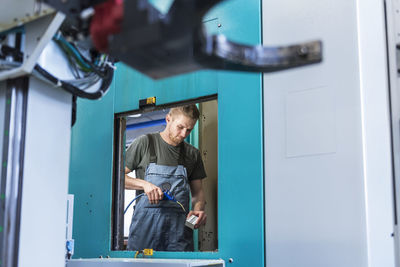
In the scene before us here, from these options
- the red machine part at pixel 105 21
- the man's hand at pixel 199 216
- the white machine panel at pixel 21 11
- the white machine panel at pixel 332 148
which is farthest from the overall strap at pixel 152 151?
the red machine part at pixel 105 21

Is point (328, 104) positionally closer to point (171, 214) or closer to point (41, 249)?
point (41, 249)

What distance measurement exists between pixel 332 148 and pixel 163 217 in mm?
1968

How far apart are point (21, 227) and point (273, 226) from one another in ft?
4.30

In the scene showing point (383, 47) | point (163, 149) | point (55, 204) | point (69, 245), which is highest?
point (383, 47)

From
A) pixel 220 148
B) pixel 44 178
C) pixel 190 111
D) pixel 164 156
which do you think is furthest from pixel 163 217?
pixel 44 178

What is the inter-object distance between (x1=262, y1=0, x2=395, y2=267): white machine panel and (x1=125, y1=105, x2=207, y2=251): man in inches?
58.0

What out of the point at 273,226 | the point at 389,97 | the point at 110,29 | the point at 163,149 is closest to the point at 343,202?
the point at 273,226

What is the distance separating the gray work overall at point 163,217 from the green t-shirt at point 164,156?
4 centimetres

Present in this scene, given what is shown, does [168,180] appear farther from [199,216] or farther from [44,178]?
[44,178]

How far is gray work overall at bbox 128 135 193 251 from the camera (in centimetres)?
393

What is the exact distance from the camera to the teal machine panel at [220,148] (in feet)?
8.58

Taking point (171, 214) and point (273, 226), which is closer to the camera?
point (273, 226)

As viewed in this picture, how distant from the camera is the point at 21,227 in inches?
66.3

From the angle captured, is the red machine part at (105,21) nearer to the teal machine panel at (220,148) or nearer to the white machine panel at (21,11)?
the white machine panel at (21,11)
